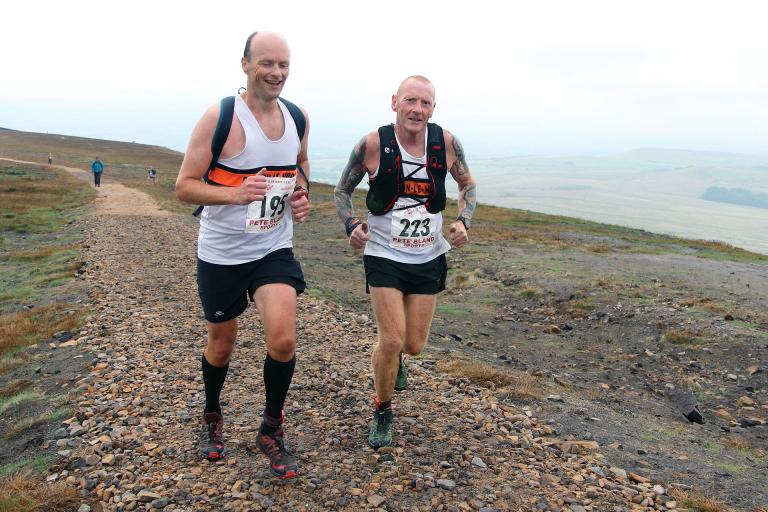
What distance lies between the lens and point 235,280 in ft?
14.9

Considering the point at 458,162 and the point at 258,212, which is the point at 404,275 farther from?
the point at 258,212

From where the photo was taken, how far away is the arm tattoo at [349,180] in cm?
530

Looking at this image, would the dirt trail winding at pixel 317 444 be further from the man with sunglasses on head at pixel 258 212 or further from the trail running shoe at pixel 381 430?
the man with sunglasses on head at pixel 258 212

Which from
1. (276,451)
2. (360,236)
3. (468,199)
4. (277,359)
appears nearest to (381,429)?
(276,451)

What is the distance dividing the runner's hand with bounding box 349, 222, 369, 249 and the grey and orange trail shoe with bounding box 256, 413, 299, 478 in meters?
1.61

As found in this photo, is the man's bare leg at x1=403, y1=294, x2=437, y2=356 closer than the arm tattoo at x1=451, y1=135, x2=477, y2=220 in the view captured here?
Yes

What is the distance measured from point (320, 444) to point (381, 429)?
560mm

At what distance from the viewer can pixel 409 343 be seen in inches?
215

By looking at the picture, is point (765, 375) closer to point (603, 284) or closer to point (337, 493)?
point (603, 284)

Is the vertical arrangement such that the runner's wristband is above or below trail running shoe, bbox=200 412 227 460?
above

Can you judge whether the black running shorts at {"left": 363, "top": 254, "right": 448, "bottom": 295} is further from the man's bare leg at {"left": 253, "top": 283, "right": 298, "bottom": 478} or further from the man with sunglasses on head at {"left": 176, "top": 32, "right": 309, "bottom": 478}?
the man's bare leg at {"left": 253, "top": 283, "right": 298, "bottom": 478}

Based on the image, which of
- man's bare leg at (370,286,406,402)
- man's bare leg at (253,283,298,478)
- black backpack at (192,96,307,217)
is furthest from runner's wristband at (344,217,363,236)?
black backpack at (192,96,307,217)

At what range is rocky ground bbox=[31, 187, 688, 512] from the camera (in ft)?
14.7

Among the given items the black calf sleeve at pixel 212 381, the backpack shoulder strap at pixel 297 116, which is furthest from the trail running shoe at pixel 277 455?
the backpack shoulder strap at pixel 297 116
